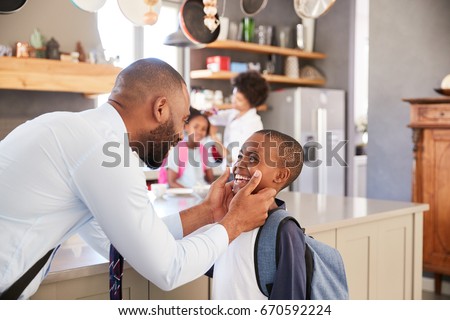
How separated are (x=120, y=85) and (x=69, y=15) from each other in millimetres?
3474

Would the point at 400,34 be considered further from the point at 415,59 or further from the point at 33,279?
the point at 33,279

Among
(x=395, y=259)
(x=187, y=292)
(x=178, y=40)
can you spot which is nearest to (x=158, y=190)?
(x=178, y=40)

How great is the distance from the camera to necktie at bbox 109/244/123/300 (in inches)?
58.2

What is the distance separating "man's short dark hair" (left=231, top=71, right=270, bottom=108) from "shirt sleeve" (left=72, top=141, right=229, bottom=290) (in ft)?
9.87

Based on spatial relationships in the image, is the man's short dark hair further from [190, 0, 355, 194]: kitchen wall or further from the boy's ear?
the boy's ear

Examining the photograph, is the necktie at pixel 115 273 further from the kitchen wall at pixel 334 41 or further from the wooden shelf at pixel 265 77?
the kitchen wall at pixel 334 41

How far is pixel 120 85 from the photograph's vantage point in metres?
1.43

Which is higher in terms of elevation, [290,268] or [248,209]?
[248,209]

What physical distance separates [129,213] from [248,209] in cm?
39

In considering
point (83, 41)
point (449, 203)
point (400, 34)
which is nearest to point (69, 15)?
point (83, 41)

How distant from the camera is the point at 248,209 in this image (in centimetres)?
149

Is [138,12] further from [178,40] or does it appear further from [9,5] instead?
[9,5]

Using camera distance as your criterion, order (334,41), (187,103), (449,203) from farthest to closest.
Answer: (334,41), (449,203), (187,103)

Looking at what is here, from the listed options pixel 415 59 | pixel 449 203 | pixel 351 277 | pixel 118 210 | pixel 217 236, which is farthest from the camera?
pixel 415 59
